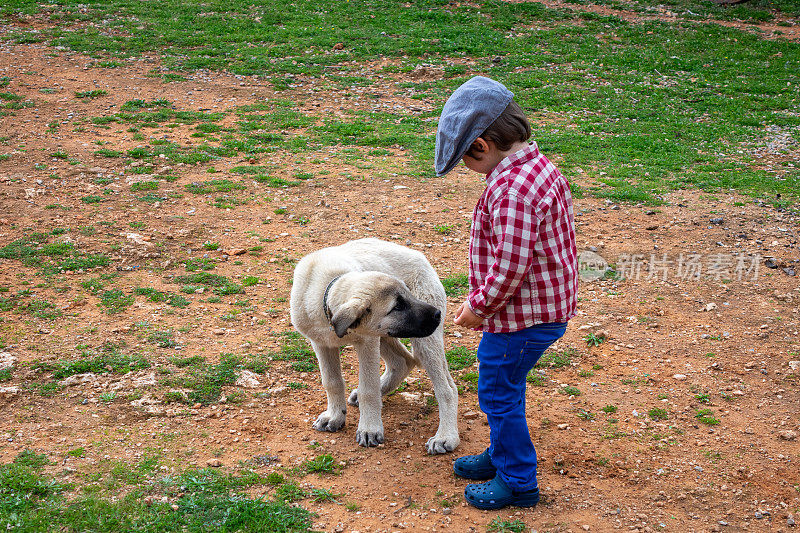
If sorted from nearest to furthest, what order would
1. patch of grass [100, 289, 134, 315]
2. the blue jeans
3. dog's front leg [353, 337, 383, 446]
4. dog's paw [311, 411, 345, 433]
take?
the blue jeans < dog's front leg [353, 337, 383, 446] < dog's paw [311, 411, 345, 433] < patch of grass [100, 289, 134, 315]

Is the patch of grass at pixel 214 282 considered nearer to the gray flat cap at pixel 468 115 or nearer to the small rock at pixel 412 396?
the small rock at pixel 412 396

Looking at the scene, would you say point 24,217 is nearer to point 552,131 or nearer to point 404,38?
point 552,131

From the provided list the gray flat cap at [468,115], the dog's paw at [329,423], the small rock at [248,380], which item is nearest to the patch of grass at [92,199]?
the small rock at [248,380]

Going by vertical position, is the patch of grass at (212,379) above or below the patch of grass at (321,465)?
above

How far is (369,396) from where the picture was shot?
184 inches

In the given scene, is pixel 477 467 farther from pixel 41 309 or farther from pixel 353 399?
pixel 41 309

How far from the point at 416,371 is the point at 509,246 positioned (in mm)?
2701

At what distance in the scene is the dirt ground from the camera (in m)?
4.23

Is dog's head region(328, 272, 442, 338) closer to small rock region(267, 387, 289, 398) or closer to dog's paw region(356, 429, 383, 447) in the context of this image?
dog's paw region(356, 429, 383, 447)

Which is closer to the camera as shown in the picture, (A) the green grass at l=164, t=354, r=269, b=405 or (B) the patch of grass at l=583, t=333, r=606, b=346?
(A) the green grass at l=164, t=354, r=269, b=405

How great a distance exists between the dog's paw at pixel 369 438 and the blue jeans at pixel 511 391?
0.97m

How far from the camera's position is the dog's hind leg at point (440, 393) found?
15.2 ft

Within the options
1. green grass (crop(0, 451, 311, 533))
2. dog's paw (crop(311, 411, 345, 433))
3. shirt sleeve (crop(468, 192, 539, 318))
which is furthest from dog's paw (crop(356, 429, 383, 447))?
shirt sleeve (crop(468, 192, 539, 318))

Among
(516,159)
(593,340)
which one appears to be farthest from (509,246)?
(593,340)
